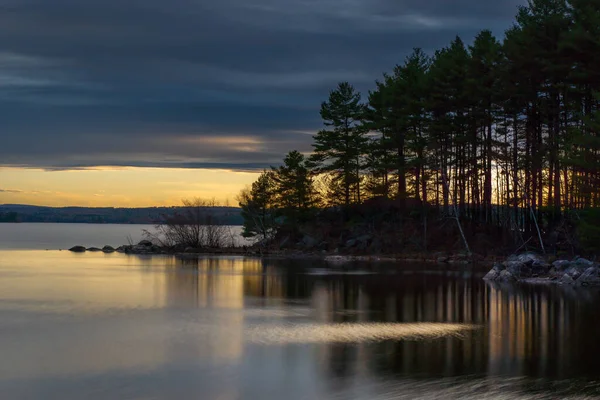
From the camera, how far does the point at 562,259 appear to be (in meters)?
43.1

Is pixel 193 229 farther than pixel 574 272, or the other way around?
pixel 193 229

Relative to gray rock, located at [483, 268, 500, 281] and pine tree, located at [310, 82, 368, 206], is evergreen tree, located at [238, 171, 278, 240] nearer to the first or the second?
pine tree, located at [310, 82, 368, 206]

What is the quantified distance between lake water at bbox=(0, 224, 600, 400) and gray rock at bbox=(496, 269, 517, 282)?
193cm

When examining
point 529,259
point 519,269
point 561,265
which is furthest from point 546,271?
point 519,269

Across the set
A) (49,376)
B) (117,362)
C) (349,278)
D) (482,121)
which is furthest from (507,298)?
(482,121)

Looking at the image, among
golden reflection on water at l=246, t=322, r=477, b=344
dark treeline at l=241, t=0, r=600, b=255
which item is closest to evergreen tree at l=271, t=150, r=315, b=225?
dark treeline at l=241, t=0, r=600, b=255

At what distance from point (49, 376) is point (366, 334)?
32.5ft

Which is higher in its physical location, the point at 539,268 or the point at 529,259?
the point at 529,259

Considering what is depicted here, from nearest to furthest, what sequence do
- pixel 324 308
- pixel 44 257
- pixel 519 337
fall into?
pixel 519 337 → pixel 324 308 → pixel 44 257

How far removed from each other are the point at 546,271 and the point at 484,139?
19165 millimetres

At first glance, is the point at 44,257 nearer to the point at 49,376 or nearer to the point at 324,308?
the point at 324,308

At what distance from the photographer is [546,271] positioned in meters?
41.4

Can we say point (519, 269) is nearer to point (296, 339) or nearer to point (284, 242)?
point (296, 339)

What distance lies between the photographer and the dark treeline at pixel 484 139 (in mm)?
44406
